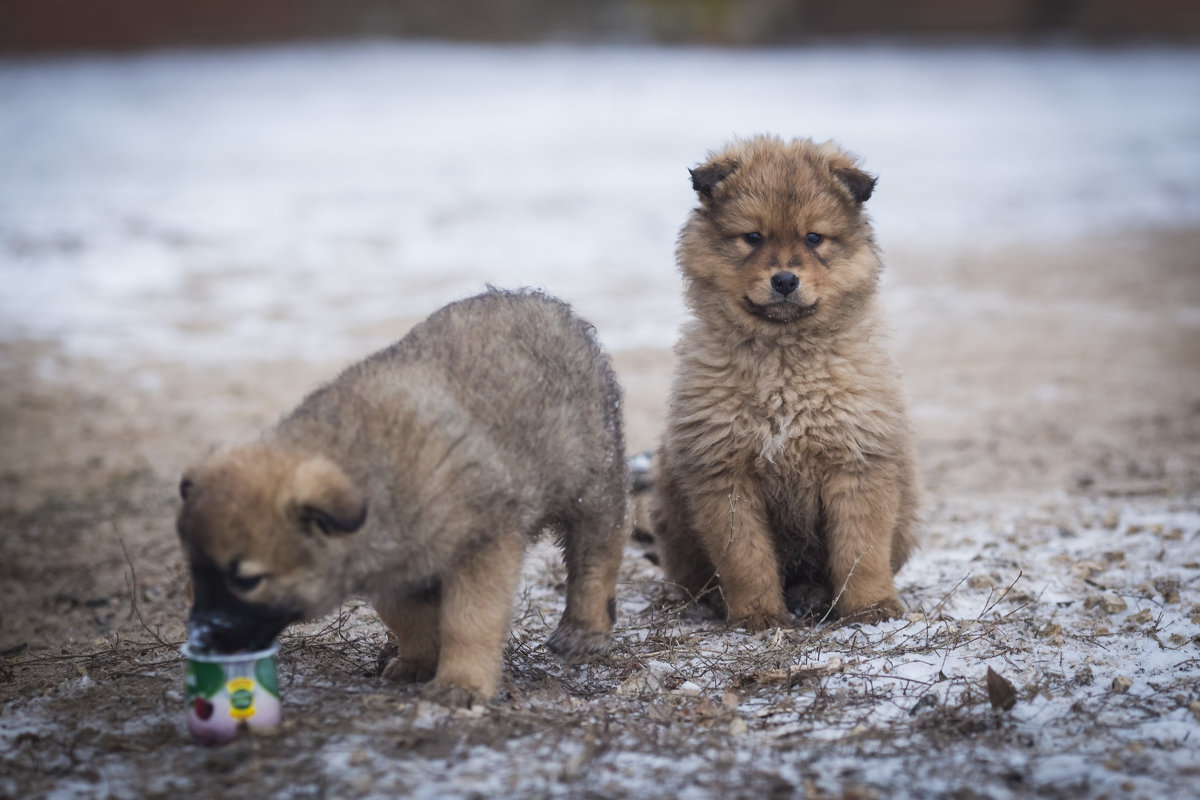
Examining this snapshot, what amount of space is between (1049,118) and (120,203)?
17.2m

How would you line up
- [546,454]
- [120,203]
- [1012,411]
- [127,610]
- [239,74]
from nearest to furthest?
[546,454], [127,610], [1012,411], [120,203], [239,74]

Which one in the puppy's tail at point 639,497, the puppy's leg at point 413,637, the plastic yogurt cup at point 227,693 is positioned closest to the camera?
the plastic yogurt cup at point 227,693

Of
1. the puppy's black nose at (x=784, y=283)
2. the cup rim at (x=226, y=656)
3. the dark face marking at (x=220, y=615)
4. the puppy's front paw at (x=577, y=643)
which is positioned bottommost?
the puppy's front paw at (x=577, y=643)

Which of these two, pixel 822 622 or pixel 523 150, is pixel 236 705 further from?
pixel 523 150

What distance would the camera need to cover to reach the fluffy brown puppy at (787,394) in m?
4.65

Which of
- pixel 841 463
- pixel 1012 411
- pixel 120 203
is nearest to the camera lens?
pixel 841 463

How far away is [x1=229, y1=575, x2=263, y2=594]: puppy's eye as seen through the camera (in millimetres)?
3303

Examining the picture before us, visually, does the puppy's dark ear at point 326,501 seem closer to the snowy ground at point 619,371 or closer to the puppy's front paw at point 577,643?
the snowy ground at point 619,371

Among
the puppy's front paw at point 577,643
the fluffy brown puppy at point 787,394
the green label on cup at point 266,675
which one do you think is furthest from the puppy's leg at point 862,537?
the green label on cup at point 266,675

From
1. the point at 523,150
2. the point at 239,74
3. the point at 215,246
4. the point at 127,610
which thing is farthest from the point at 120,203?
the point at 127,610

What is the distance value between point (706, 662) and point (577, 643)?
1.62 ft

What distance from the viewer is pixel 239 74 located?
83.2 feet

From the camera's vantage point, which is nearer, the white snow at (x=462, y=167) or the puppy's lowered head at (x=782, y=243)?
the puppy's lowered head at (x=782, y=243)

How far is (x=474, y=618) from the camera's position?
3.80 m
